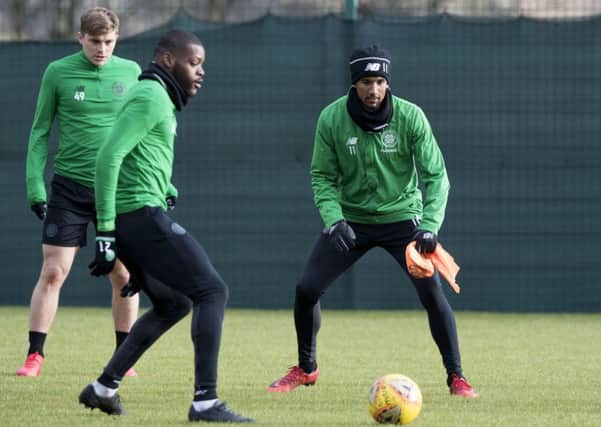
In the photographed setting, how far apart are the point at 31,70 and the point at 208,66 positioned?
1.82m

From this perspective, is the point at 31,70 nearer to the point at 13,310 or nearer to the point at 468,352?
the point at 13,310

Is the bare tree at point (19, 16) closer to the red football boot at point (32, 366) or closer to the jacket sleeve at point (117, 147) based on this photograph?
the red football boot at point (32, 366)

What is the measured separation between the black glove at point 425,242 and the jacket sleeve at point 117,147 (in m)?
1.83

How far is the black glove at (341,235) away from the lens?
7.55 m

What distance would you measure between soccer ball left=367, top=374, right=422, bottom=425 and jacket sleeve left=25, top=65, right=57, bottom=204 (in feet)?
10.1

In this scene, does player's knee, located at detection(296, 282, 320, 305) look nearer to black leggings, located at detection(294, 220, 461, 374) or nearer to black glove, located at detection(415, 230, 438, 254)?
Result: black leggings, located at detection(294, 220, 461, 374)

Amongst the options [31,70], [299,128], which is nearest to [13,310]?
[31,70]

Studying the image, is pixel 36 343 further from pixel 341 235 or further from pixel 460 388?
pixel 460 388

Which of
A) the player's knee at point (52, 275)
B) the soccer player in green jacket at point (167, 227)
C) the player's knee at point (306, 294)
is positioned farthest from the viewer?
the player's knee at point (52, 275)

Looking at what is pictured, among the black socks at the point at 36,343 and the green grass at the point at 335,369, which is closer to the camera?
the green grass at the point at 335,369

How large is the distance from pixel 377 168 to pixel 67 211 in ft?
7.06

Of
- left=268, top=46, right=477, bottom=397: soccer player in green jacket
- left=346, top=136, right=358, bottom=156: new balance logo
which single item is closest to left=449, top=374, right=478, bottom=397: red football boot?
left=268, top=46, right=477, bottom=397: soccer player in green jacket

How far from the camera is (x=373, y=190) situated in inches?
309

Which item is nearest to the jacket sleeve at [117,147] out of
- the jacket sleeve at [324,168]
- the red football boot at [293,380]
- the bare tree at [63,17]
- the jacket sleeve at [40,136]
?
the jacket sleeve at [324,168]
